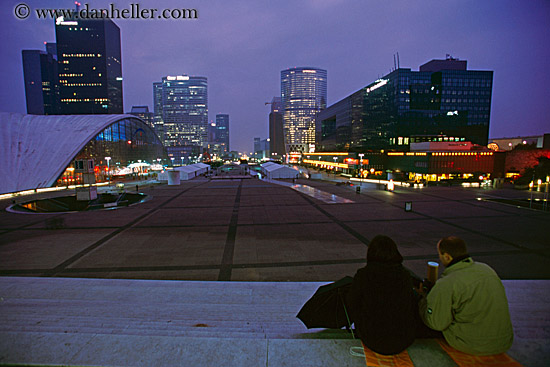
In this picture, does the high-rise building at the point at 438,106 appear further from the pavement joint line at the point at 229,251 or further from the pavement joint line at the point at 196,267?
the pavement joint line at the point at 196,267

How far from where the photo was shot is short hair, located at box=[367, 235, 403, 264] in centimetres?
293

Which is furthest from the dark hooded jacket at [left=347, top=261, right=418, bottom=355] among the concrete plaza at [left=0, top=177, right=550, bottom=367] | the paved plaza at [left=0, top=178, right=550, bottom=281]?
the paved plaza at [left=0, top=178, right=550, bottom=281]

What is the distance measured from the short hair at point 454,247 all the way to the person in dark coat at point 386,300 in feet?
1.94

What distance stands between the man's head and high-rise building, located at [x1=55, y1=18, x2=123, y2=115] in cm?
19227

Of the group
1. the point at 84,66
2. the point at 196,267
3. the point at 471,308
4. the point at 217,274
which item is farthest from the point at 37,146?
the point at 84,66

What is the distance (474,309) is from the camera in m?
2.94

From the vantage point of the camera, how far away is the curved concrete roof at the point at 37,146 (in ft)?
108

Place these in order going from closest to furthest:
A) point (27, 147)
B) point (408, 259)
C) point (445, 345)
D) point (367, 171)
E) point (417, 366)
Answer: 1. point (417, 366)
2. point (445, 345)
3. point (408, 259)
4. point (27, 147)
5. point (367, 171)

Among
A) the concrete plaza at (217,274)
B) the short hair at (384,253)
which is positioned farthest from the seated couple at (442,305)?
the concrete plaza at (217,274)

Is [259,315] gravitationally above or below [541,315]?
below

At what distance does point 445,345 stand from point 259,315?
9.83 feet

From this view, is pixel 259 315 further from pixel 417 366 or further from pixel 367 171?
pixel 367 171

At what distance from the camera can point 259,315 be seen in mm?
5012

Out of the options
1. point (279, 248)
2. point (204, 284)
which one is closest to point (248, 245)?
point (279, 248)
